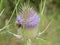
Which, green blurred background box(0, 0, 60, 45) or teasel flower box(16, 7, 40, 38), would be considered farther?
green blurred background box(0, 0, 60, 45)

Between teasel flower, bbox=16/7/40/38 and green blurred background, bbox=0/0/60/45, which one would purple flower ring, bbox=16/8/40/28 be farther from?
green blurred background, bbox=0/0/60/45

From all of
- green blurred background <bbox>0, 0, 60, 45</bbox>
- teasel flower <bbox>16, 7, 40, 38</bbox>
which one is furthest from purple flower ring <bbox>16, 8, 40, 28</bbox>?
green blurred background <bbox>0, 0, 60, 45</bbox>

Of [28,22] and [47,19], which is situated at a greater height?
[47,19]

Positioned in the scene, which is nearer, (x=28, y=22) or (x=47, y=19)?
(x=28, y=22)

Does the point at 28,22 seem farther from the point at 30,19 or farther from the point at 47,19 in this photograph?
the point at 47,19

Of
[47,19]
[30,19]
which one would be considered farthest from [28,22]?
[47,19]

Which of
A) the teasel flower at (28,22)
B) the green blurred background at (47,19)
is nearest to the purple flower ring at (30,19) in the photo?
the teasel flower at (28,22)

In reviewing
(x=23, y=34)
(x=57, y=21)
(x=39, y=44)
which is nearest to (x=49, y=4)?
(x=57, y=21)

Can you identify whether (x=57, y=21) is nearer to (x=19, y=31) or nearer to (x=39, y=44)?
(x=39, y=44)

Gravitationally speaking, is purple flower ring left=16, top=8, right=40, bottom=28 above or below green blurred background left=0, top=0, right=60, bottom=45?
below
